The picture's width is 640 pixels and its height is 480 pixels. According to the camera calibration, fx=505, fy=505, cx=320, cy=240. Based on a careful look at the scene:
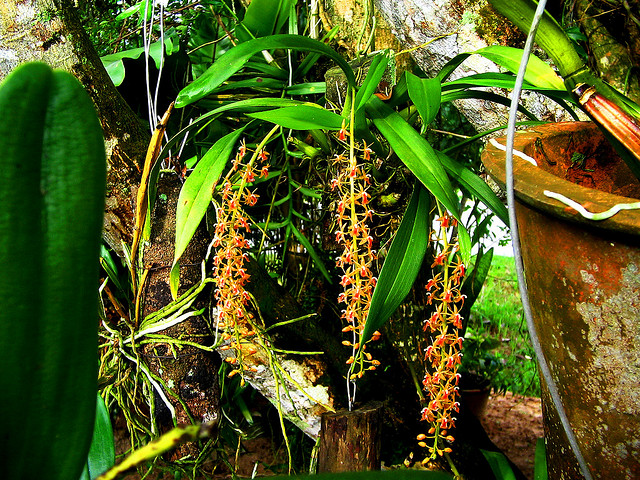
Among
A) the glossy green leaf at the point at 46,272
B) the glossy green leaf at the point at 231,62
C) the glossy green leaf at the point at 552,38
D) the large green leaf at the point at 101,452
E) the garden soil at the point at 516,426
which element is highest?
the glossy green leaf at the point at 231,62

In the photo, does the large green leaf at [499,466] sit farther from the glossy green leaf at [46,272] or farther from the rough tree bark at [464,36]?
the glossy green leaf at [46,272]

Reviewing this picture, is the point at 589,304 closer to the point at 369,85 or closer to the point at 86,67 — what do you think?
the point at 369,85

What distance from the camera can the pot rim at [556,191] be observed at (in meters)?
0.44

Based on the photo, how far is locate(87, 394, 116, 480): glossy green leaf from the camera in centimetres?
53

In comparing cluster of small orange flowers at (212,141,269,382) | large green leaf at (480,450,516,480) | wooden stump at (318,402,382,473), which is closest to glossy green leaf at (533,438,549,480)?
large green leaf at (480,450,516,480)

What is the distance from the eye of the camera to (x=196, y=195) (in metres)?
0.69

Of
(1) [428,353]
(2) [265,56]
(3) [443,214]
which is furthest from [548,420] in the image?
(2) [265,56]

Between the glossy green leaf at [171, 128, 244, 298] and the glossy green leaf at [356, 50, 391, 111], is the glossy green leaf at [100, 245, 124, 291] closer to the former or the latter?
the glossy green leaf at [171, 128, 244, 298]

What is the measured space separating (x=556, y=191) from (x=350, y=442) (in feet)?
1.20

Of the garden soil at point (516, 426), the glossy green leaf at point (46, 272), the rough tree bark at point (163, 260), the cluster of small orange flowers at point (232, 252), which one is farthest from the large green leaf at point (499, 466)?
the glossy green leaf at point (46, 272)

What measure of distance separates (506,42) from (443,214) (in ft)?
1.72

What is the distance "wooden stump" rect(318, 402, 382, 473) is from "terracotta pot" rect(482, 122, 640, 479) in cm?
22

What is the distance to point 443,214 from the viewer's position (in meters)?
0.68

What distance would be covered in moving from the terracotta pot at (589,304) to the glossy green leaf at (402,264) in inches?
4.9
